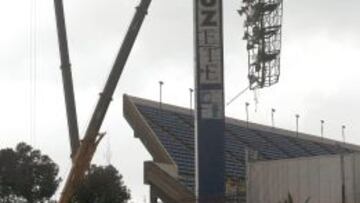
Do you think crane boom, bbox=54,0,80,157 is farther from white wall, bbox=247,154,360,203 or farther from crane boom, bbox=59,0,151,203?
white wall, bbox=247,154,360,203

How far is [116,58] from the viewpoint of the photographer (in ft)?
159

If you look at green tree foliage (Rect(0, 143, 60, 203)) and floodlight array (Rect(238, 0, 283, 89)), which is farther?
green tree foliage (Rect(0, 143, 60, 203))

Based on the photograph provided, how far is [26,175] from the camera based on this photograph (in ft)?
265

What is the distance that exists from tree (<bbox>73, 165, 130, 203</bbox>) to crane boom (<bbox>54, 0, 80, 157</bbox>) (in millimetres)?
20861

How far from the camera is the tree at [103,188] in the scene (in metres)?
73.1

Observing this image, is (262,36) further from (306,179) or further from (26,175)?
(26,175)

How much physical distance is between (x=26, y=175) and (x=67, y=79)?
3115cm

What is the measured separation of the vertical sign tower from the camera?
4456cm

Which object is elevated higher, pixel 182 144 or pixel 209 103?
pixel 182 144

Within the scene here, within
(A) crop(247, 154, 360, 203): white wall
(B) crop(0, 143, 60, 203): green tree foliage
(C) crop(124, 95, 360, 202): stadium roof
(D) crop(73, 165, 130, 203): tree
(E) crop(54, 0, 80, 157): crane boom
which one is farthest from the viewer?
(B) crop(0, 143, 60, 203): green tree foliage

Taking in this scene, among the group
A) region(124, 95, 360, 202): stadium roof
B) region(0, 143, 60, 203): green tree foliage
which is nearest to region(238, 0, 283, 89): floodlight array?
region(124, 95, 360, 202): stadium roof

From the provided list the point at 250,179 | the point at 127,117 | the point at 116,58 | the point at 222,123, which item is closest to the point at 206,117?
the point at 222,123

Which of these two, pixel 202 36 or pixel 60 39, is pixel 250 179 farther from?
pixel 60 39

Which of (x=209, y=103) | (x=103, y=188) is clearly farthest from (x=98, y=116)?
(x=103, y=188)
